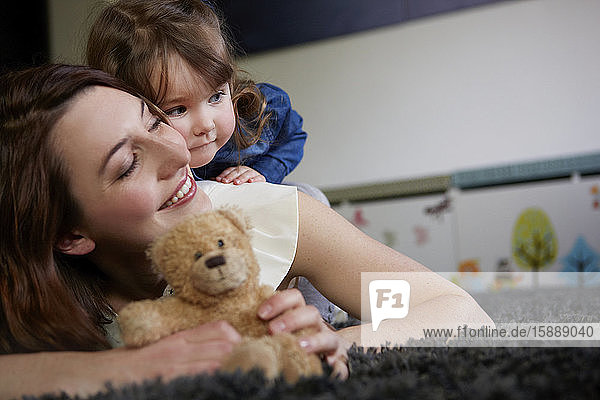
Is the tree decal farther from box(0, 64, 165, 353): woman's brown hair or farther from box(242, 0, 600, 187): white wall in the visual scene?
box(0, 64, 165, 353): woman's brown hair

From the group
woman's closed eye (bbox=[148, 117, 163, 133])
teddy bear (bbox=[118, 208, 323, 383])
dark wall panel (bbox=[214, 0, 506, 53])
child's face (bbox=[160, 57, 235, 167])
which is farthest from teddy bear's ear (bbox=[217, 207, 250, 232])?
dark wall panel (bbox=[214, 0, 506, 53])

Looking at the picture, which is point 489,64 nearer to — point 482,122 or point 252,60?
point 482,122

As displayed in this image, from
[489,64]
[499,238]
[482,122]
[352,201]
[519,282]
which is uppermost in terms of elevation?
[489,64]

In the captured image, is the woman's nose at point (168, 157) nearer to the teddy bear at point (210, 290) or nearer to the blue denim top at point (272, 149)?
the teddy bear at point (210, 290)

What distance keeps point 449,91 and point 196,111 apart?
7.38 ft

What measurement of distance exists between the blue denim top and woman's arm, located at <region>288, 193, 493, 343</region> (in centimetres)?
54

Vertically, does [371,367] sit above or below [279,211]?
below

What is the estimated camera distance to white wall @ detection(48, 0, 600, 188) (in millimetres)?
2961

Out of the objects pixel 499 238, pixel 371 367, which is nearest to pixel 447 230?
pixel 499 238

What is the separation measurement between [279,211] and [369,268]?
7.1 inches

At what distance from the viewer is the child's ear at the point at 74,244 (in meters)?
0.88

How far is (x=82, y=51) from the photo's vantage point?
1544 mm

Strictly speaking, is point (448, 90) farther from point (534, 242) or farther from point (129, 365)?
point (129, 365)

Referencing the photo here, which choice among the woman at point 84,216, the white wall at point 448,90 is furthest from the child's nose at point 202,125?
the white wall at point 448,90
